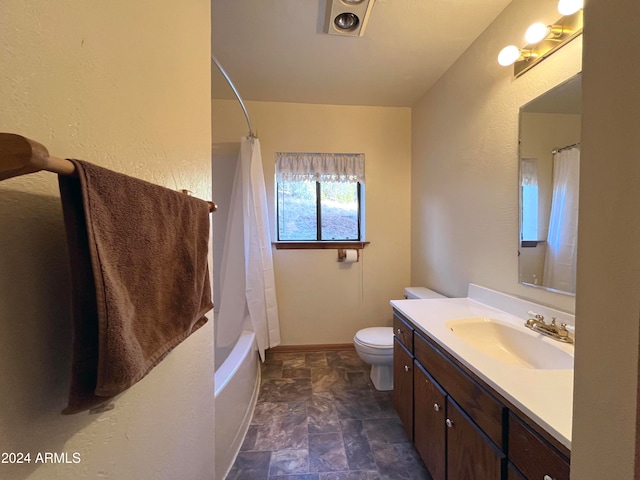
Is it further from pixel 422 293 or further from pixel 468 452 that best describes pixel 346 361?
pixel 468 452

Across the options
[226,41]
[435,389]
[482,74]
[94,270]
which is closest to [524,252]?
[435,389]

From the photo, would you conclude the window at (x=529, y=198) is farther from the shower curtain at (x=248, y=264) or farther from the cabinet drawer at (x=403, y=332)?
the shower curtain at (x=248, y=264)

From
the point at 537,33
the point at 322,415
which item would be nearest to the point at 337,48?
the point at 537,33

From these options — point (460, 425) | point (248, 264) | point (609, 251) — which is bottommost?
point (460, 425)

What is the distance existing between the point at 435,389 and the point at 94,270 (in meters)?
1.34

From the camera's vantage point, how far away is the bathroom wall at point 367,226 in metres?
2.66

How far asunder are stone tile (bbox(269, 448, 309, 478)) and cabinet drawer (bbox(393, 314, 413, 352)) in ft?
2.73

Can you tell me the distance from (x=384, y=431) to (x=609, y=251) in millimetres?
1747

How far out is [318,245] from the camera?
2.73m

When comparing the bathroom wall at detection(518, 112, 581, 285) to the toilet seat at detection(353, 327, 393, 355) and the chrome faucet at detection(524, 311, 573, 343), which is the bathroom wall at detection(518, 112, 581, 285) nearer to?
the chrome faucet at detection(524, 311, 573, 343)

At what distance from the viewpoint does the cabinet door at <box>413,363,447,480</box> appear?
114cm

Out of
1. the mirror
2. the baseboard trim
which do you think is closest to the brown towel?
the mirror

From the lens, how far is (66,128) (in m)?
0.45

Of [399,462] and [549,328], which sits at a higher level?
[549,328]
